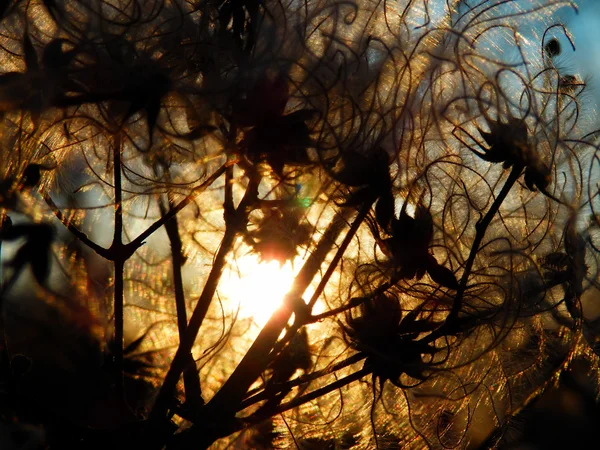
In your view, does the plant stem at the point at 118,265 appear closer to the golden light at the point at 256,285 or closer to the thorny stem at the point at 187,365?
the thorny stem at the point at 187,365

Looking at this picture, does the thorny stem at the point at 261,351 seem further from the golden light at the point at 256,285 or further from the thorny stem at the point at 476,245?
the thorny stem at the point at 476,245

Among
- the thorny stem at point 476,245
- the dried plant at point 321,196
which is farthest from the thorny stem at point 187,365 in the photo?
the thorny stem at point 476,245

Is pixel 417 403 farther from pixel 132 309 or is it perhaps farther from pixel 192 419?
pixel 132 309

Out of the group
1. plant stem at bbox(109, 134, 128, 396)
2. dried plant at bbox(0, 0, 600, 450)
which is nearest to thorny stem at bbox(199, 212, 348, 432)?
dried plant at bbox(0, 0, 600, 450)

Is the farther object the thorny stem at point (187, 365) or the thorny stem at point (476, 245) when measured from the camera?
the thorny stem at point (187, 365)

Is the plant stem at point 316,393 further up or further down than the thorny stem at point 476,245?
further down

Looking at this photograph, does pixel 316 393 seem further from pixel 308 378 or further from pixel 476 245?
pixel 476 245

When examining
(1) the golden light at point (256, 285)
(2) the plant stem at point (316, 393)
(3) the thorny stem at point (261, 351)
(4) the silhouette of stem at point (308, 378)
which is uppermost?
(1) the golden light at point (256, 285)
